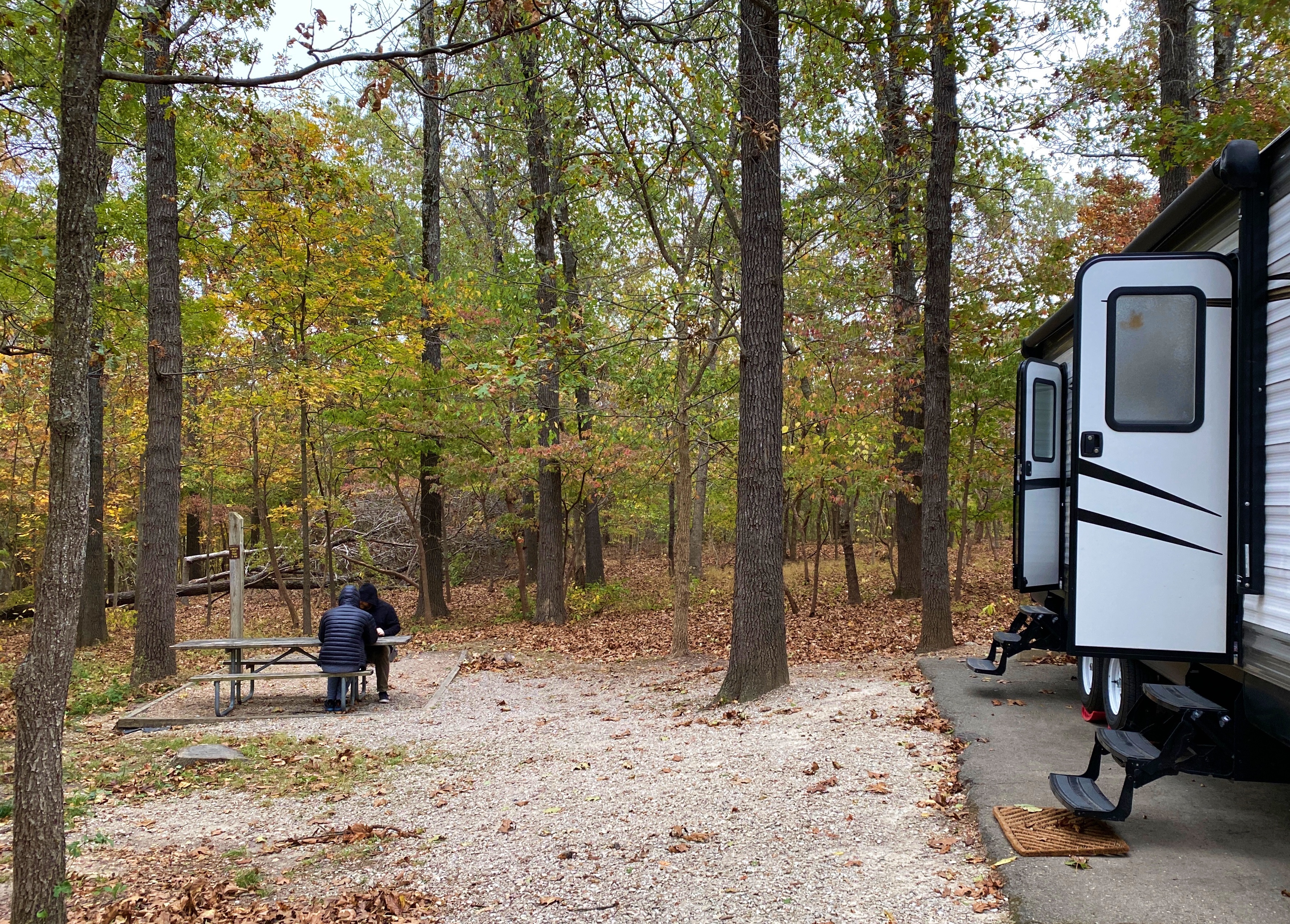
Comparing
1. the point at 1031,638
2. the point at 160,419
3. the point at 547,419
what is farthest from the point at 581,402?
the point at 1031,638

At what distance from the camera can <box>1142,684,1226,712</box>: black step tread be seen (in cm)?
409

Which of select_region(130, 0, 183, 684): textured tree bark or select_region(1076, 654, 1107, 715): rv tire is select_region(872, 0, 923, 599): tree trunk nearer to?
select_region(1076, 654, 1107, 715): rv tire

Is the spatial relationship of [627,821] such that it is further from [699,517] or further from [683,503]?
[699,517]

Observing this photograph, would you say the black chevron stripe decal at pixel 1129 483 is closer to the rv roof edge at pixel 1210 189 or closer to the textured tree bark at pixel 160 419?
the rv roof edge at pixel 1210 189

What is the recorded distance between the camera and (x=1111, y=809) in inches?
165

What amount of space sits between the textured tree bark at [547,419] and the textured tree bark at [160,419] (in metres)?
5.02

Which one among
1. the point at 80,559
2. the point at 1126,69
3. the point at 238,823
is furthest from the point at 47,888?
the point at 1126,69

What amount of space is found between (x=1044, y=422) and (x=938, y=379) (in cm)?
278

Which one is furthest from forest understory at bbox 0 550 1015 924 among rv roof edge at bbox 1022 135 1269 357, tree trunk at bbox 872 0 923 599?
tree trunk at bbox 872 0 923 599

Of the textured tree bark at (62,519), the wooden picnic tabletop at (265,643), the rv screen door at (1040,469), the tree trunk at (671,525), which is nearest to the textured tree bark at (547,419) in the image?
the tree trunk at (671,525)

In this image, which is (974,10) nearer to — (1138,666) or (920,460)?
(1138,666)

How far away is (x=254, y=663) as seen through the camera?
10055mm

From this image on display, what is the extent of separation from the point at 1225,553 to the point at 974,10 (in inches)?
215

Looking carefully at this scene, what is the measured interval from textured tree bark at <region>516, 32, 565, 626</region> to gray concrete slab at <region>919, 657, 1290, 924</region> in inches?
353
